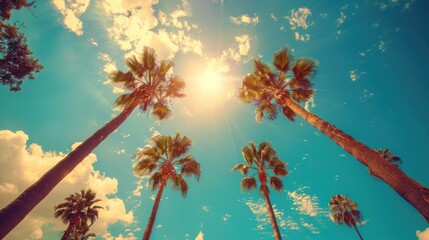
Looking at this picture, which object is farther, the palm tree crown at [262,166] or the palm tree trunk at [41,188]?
the palm tree crown at [262,166]

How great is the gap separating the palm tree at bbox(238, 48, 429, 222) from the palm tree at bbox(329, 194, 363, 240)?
78.5 feet

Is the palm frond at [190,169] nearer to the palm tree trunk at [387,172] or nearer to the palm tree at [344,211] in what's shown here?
the palm tree trunk at [387,172]

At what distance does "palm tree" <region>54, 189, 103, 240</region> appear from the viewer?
24328 millimetres

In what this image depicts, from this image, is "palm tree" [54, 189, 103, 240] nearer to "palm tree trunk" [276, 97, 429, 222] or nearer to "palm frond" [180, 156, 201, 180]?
"palm frond" [180, 156, 201, 180]

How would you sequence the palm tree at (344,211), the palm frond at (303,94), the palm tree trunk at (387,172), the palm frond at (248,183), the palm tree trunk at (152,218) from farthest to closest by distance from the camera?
the palm tree at (344,211) < the palm frond at (248,183) < the palm frond at (303,94) < the palm tree trunk at (152,218) < the palm tree trunk at (387,172)

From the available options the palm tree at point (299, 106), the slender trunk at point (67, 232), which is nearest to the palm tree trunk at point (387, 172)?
the palm tree at point (299, 106)

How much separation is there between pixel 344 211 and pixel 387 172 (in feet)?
98.6

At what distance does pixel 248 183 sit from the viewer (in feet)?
55.0

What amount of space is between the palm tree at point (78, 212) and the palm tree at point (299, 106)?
24621 millimetres

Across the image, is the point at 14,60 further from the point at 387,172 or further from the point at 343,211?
the point at 343,211

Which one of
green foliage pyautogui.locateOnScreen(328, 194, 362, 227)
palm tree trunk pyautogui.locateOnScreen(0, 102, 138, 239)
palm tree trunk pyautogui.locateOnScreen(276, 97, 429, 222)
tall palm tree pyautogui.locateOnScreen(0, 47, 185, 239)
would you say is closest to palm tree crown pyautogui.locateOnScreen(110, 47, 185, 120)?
tall palm tree pyautogui.locateOnScreen(0, 47, 185, 239)

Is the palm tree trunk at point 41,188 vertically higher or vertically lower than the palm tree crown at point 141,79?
lower

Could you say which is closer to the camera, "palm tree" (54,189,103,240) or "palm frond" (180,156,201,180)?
"palm frond" (180,156,201,180)

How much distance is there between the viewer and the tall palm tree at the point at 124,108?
13.3 ft
